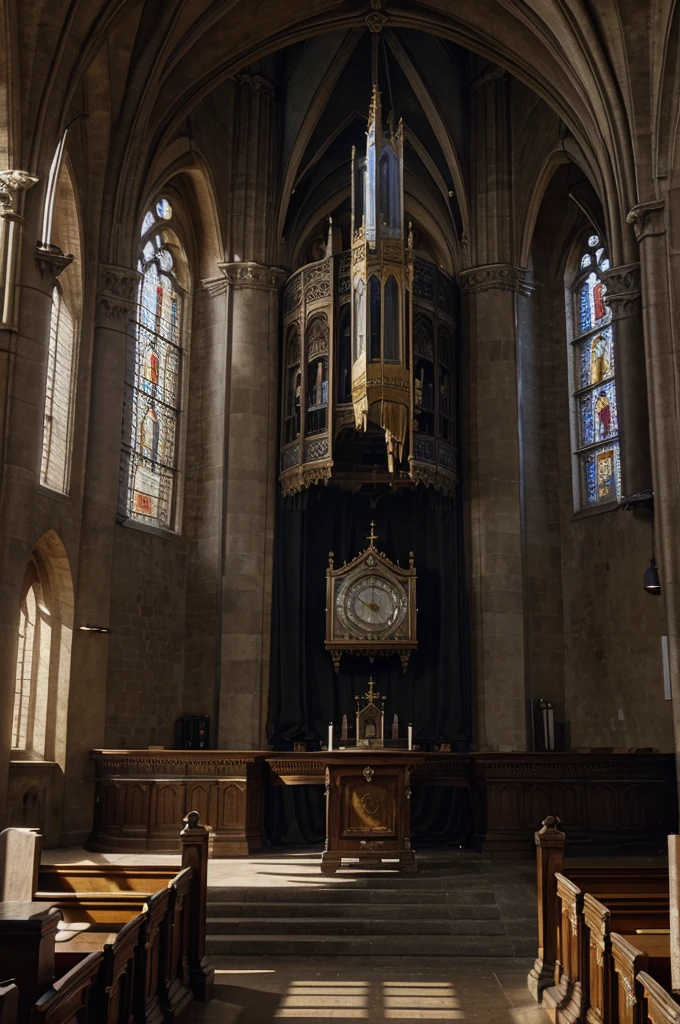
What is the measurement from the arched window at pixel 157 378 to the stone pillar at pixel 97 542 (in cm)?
156

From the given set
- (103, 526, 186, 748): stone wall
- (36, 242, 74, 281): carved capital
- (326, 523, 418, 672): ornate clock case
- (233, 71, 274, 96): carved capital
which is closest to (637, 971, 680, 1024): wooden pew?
(36, 242, 74, 281): carved capital

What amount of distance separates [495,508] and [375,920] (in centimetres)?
964

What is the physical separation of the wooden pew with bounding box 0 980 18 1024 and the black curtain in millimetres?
14998

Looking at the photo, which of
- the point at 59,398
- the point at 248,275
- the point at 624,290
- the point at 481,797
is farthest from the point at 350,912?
the point at 248,275

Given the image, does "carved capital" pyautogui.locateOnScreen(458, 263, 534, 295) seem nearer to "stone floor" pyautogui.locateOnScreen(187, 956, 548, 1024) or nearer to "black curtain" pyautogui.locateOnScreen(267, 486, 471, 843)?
"black curtain" pyautogui.locateOnScreen(267, 486, 471, 843)

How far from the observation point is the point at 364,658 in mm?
19562

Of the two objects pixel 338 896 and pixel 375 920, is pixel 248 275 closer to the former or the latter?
pixel 338 896

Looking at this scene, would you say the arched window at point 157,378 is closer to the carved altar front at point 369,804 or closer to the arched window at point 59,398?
the arched window at point 59,398

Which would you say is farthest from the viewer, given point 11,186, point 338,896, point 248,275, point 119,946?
point 248,275

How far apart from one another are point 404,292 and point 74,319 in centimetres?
528

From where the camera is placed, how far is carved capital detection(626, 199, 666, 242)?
15.6m

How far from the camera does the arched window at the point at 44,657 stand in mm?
15773

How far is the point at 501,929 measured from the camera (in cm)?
1115

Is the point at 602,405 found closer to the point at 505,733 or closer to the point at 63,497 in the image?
the point at 505,733
